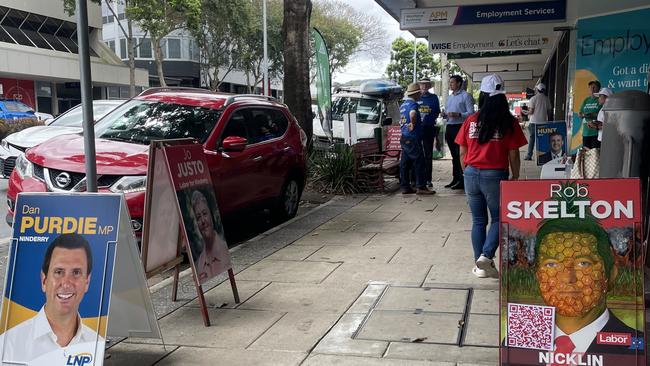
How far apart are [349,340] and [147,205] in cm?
174

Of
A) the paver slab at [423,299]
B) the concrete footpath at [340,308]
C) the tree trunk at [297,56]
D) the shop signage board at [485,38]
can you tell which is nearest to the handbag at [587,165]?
the concrete footpath at [340,308]

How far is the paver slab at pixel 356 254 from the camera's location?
669 centimetres

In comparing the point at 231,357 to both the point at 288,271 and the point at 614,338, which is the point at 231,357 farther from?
the point at 614,338

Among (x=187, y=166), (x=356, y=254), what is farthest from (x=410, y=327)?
(x=356, y=254)

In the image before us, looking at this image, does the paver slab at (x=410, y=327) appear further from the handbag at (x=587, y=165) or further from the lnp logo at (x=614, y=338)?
the handbag at (x=587, y=165)

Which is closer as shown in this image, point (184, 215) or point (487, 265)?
point (184, 215)

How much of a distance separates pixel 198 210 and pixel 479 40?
11.1m

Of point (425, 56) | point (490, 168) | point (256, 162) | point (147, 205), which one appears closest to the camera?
point (147, 205)

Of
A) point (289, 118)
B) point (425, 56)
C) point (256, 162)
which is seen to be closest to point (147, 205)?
point (256, 162)

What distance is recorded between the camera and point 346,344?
4.30m

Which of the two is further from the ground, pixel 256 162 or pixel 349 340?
pixel 256 162

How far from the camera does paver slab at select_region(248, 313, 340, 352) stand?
431 centimetres

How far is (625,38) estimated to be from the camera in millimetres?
10430

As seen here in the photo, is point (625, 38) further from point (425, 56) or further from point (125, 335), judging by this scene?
point (425, 56)
